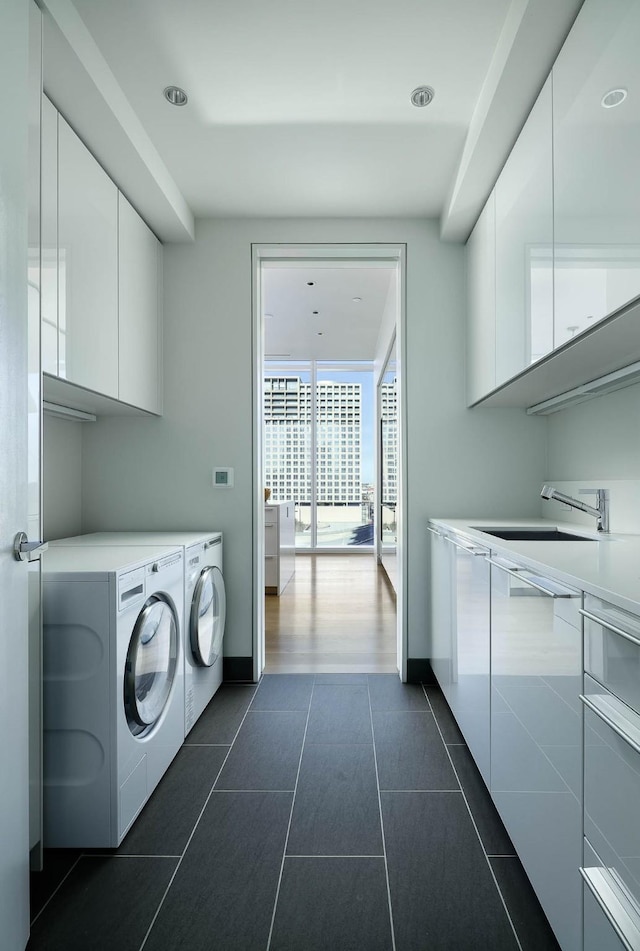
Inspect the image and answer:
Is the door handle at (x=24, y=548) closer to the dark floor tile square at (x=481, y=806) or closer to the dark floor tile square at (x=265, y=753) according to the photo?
the dark floor tile square at (x=265, y=753)

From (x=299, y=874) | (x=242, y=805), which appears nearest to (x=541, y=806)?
(x=299, y=874)

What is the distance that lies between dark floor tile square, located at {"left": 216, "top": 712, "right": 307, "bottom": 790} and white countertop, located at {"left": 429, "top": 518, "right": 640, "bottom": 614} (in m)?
1.15

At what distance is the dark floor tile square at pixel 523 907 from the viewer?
4.14ft

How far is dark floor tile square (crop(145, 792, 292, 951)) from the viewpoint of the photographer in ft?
4.23

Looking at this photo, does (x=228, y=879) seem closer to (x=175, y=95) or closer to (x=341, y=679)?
(x=341, y=679)

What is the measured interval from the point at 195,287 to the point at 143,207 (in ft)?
1.66

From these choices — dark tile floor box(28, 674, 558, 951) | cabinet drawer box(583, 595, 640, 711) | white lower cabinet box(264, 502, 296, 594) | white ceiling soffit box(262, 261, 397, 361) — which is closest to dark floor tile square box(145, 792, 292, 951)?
dark tile floor box(28, 674, 558, 951)

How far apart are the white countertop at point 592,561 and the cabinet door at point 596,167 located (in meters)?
0.62

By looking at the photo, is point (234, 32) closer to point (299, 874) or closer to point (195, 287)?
point (195, 287)

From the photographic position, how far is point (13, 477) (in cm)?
126

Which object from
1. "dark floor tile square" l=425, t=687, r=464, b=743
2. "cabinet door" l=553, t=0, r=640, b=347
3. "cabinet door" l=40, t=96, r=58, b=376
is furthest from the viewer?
"dark floor tile square" l=425, t=687, r=464, b=743

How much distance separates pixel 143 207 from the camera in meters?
2.55

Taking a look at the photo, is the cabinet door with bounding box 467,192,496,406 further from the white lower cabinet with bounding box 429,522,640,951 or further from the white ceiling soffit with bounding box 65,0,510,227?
the white lower cabinet with bounding box 429,522,640,951

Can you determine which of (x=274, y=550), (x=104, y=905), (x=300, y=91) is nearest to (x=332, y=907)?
(x=104, y=905)
